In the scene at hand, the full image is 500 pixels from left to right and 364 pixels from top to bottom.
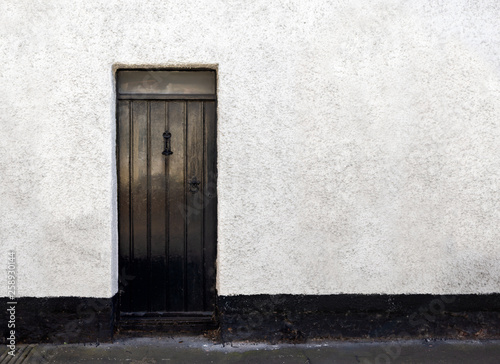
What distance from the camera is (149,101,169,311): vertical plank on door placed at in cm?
371

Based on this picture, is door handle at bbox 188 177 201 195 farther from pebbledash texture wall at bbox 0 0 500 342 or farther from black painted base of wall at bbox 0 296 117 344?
black painted base of wall at bbox 0 296 117 344

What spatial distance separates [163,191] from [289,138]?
4.07 feet

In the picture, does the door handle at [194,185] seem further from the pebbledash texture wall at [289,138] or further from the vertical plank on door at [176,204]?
the pebbledash texture wall at [289,138]

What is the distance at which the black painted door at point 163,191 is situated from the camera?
3.69 m

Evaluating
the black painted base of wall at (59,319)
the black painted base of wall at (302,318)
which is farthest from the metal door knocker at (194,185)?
the black painted base of wall at (59,319)

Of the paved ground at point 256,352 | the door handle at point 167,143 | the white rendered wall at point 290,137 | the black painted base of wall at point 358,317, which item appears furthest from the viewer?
the door handle at point 167,143

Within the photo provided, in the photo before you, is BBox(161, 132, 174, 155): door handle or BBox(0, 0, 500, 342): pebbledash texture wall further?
BBox(161, 132, 174, 155): door handle

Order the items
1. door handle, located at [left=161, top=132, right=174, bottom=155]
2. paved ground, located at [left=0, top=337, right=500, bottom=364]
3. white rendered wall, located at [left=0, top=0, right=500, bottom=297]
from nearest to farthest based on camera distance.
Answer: paved ground, located at [left=0, top=337, right=500, bottom=364]
white rendered wall, located at [left=0, top=0, right=500, bottom=297]
door handle, located at [left=161, top=132, right=174, bottom=155]

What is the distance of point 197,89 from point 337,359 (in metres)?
2.59

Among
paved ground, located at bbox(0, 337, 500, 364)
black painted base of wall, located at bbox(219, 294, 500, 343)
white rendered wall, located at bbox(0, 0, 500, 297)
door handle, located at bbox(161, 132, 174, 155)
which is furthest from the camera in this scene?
door handle, located at bbox(161, 132, 174, 155)

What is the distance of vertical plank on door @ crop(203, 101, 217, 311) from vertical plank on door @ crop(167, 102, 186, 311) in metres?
0.20

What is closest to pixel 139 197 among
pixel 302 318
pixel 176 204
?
pixel 176 204

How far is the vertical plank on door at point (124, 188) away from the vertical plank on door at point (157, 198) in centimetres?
21

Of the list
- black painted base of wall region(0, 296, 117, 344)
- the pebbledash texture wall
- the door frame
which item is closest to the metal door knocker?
the door frame
